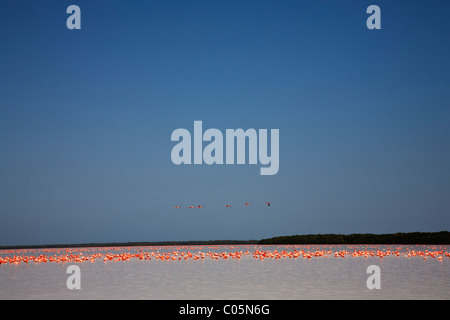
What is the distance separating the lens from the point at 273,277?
1972cm

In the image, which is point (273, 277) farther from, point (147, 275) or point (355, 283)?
point (147, 275)

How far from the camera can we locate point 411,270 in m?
22.7

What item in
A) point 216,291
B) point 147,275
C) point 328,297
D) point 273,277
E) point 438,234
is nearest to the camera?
point 328,297
